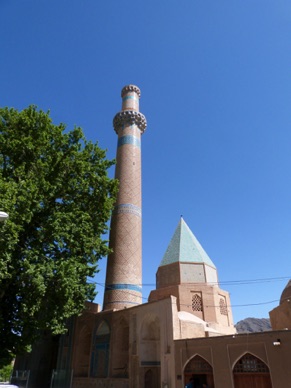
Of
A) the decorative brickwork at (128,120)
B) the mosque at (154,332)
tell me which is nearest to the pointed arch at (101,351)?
the mosque at (154,332)

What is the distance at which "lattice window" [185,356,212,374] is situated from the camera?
1160 cm

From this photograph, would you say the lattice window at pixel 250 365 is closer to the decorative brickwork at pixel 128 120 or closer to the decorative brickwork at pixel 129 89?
the decorative brickwork at pixel 128 120

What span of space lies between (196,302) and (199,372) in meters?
5.73

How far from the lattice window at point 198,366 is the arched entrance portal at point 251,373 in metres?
1.13

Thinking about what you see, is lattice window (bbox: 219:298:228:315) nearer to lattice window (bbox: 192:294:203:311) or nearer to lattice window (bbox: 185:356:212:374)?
lattice window (bbox: 192:294:203:311)

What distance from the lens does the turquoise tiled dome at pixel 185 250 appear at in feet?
64.0

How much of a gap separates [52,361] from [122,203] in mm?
11714

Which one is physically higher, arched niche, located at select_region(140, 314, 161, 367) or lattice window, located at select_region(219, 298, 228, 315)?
lattice window, located at select_region(219, 298, 228, 315)

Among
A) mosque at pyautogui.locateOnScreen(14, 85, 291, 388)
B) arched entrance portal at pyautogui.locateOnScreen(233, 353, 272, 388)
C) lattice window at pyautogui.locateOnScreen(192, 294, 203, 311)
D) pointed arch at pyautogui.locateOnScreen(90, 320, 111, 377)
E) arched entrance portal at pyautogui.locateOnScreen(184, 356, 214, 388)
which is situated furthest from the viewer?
lattice window at pyautogui.locateOnScreen(192, 294, 203, 311)

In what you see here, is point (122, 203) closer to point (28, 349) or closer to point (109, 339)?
point (109, 339)

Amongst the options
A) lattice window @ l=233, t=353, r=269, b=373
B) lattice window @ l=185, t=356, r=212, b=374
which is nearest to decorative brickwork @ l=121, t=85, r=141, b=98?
lattice window @ l=185, t=356, r=212, b=374

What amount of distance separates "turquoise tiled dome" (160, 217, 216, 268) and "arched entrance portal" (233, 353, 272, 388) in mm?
8591

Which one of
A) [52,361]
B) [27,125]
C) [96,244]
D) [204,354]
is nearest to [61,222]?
[96,244]

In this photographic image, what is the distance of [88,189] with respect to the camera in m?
13.9
